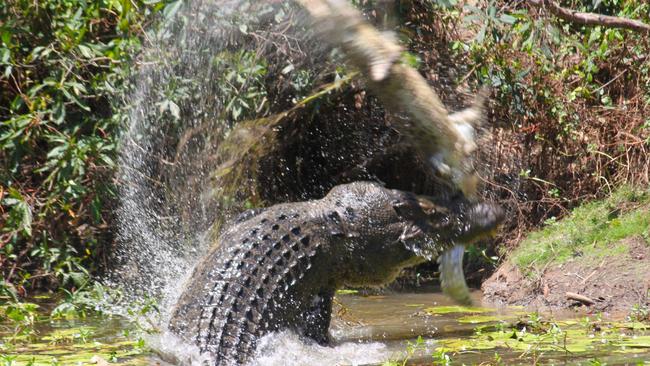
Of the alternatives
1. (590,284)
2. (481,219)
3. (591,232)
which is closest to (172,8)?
(481,219)

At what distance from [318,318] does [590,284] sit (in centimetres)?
238

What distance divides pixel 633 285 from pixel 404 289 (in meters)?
2.30

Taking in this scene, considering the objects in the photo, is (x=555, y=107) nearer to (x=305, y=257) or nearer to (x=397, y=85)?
(x=397, y=85)

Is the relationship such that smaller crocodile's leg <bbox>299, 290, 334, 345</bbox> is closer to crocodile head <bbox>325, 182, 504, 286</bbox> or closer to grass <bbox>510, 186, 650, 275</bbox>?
crocodile head <bbox>325, 182, 504, 286</bbox>

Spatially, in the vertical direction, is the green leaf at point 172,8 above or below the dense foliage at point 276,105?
above

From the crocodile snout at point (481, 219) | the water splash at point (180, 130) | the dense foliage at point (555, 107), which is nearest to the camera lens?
the crocodile snout at point (481, 219)

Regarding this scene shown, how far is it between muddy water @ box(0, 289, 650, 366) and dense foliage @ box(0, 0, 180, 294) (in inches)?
42.5

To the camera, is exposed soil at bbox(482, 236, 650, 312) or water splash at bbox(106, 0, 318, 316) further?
water splash at bbox(106, 0, 318, 316)

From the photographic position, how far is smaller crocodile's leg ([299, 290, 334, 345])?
525 cm

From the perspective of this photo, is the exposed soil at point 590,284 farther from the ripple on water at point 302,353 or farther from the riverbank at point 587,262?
the ripple on water at point 302,353

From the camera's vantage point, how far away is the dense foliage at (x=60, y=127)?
24.9 ft

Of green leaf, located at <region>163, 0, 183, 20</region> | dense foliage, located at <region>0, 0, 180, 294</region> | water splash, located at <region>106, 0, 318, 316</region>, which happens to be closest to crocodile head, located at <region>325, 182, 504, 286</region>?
green leaf, located at <region>163, 0, 183, 20</region>

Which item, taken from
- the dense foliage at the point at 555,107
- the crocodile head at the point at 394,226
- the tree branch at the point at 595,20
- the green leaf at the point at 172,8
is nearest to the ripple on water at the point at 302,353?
the crocodile head at the point at 394,226

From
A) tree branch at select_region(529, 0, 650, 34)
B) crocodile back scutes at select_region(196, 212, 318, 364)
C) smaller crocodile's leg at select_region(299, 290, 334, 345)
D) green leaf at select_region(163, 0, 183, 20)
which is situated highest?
A: green leaf at select_region(163, 0, 183, 20)
